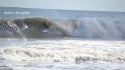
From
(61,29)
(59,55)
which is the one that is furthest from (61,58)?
(61,29)

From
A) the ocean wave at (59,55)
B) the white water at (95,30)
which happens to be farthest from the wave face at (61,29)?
the ocean wave at (59,55)

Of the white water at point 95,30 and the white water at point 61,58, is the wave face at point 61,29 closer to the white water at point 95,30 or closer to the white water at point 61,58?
the white water at point 95,30

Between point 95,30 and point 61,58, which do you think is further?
point 95,30

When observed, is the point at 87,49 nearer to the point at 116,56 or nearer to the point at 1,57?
the point at 116,56

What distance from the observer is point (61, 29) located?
4348mm

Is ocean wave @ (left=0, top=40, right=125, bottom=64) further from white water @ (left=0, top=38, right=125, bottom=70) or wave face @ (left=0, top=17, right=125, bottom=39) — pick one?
wave face @ (left=0, top=17, right=125, bottom=39)

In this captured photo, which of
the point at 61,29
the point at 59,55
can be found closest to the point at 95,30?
the point at 61,29

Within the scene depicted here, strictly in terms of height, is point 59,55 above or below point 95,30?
below

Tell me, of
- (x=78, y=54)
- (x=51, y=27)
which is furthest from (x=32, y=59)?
(x=51, y=27)

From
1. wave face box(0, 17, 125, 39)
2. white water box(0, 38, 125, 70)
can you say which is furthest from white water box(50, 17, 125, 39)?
white water box(0, 38, 125, 70)

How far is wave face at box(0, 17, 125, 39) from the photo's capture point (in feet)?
12.6

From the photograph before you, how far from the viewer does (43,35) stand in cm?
386

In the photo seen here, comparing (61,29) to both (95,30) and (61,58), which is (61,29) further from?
(61,58)

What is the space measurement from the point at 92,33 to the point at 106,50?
57.9 inches
